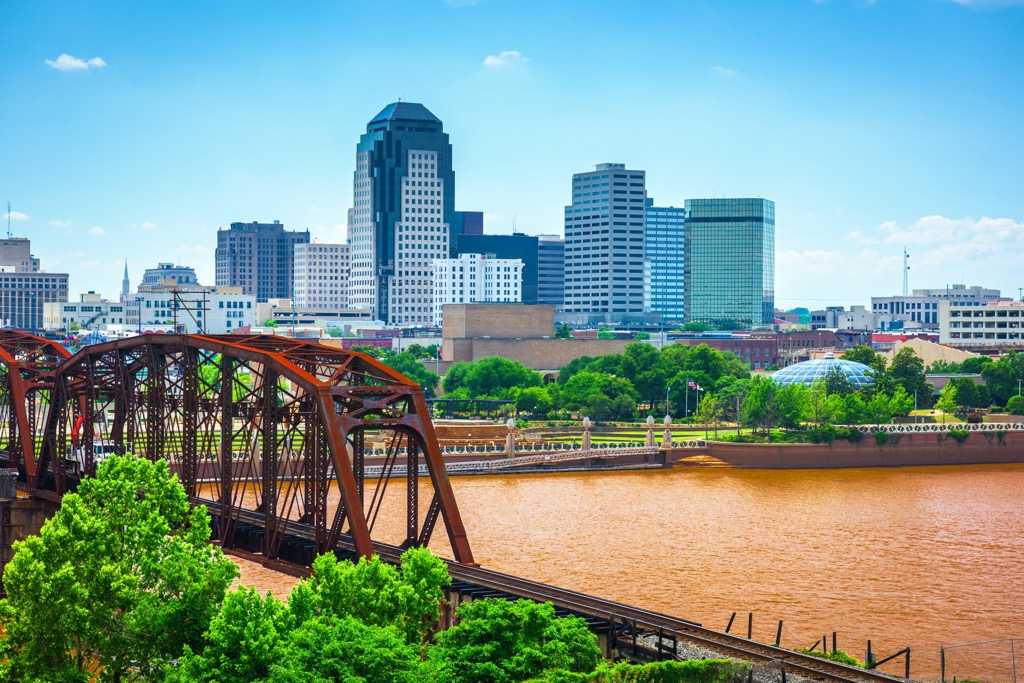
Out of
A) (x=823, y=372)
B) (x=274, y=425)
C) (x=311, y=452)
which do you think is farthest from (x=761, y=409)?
(x=274, y=425)

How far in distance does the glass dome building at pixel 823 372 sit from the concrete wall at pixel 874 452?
79.2 feet

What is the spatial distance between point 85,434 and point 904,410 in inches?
3841

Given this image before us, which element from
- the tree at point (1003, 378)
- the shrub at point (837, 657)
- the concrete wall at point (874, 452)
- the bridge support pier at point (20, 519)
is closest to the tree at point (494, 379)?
the concrete wall at point (874, 452)

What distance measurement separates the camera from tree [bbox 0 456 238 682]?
41.4 metres

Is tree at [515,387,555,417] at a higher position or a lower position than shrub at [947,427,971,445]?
higher

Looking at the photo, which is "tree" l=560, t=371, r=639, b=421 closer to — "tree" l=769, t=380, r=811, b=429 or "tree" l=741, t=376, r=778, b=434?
"tree" l=741, t=376, r=778, b=434

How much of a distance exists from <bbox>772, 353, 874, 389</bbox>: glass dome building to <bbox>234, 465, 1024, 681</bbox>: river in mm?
44612

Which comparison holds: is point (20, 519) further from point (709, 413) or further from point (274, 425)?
point (709, 413)

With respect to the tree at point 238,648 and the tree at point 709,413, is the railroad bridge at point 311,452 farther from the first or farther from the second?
the tree at point 709,413

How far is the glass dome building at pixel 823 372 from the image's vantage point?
161375 mm

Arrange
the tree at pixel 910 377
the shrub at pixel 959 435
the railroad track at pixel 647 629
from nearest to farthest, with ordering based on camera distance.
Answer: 1. the railroad track at pixel 647 629
2. the shrub at pixel 959 435
3. the tree at pixel 910 377

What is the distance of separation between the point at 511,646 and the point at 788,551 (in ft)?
134

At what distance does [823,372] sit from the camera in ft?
535

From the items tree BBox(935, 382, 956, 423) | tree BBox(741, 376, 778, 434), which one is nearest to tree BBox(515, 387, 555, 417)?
tree BBox(741, 376, 778, 434)
